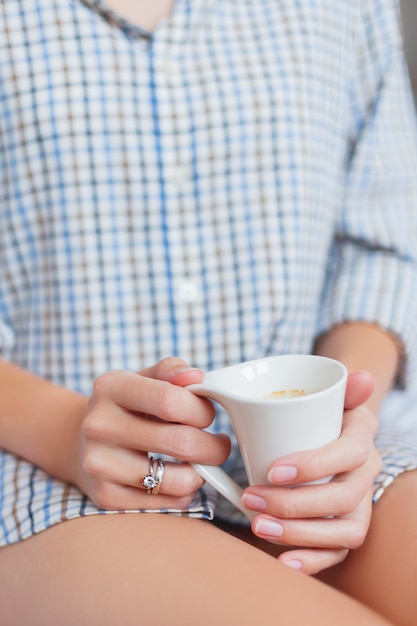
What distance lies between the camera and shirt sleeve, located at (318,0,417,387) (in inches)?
38.1

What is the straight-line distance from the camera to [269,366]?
2.08ft

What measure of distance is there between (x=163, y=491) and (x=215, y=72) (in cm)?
49

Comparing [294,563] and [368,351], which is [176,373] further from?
[368,351]

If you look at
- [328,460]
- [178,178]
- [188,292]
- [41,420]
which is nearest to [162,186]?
[178,178]

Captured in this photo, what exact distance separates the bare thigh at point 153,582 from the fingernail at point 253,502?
4 cm

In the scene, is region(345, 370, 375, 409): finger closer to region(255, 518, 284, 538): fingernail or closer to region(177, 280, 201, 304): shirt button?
region(255, 518, 284, 538): fingernail

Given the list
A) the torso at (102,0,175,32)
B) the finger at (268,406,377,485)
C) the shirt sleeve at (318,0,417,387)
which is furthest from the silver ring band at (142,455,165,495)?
the torso at (102,0,175,32)

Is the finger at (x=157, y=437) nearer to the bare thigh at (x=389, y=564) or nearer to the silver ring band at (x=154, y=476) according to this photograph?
the silver ring band at (x=154, y=476)

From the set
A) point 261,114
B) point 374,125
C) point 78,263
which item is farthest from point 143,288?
point 374,125

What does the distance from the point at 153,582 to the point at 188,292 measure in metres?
0.36

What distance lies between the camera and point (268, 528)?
589mm

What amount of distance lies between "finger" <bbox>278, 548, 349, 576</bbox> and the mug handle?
0.14 feet

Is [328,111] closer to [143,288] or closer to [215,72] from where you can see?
[215,72]

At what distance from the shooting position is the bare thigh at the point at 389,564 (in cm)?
61
